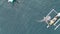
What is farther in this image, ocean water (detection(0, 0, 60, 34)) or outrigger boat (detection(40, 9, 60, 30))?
outrigger boat (detection(40, 9, 60, 30))

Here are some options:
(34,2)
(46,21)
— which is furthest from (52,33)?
(34,2)

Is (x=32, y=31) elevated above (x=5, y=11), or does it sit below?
below

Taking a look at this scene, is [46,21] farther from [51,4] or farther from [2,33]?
[2,33]

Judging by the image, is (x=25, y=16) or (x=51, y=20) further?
(x=25, y=16)

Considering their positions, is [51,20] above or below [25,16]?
below

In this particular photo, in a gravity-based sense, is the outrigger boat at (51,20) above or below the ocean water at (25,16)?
below

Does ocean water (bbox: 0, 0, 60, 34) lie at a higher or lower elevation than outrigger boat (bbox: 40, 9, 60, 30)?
higher

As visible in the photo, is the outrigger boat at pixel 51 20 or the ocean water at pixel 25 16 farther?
the outrigger boat at pixel 51 20
